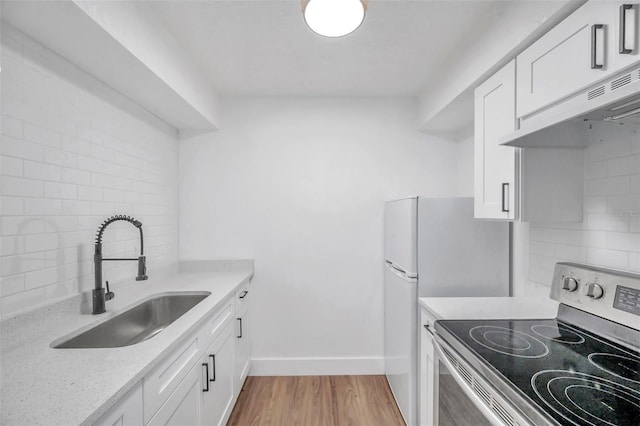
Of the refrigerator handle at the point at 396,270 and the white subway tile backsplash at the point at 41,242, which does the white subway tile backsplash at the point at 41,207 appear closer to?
the white subway tile backsplash at the point at 41,242

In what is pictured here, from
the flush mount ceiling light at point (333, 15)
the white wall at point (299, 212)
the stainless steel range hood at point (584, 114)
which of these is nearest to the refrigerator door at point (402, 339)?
the white wall at point (299, 212)

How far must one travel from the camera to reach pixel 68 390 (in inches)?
33.6

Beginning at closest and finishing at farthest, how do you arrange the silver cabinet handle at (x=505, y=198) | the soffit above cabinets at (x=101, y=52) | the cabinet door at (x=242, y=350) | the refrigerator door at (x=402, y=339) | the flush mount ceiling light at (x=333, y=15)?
the soffit above cabinets at (x=101, y=52) → the flush mount ceiling light at (x=333, y=15) → the silver cabinet handle at (x=505, y=198) → the refrigerator door at (x=402, y=339) → the cabinet door at (x=242, y=350)

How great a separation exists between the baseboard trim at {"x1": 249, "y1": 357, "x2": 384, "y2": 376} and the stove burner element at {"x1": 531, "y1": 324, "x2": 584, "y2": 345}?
1.66 meters

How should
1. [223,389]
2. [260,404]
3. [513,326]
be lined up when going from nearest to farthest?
[513,326] < [223,389] < [260,404]

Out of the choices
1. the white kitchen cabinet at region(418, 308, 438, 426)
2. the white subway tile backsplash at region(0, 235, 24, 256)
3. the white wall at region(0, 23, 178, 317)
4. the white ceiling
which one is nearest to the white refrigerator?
the white kitchen cabinet at region(418, 308, 438, 426)

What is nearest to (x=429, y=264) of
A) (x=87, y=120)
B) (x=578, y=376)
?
(x=578, y=376)

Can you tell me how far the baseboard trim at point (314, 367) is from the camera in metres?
2.69

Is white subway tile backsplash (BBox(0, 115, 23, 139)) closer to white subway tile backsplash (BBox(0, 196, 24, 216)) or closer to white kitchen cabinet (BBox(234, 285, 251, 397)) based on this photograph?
white subway tile backsplash (BBox(0, 196, 24, 216))

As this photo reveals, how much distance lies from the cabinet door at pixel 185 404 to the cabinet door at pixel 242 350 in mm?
717

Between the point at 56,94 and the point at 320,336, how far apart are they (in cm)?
247

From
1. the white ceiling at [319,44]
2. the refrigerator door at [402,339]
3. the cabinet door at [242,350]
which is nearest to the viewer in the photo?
the white ceiling at [319,44]

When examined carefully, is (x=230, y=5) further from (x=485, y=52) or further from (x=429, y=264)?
(x=429, y=264)

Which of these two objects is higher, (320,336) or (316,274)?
(316,274)
